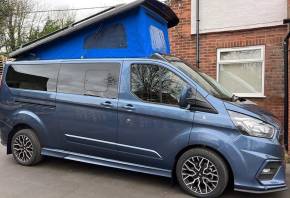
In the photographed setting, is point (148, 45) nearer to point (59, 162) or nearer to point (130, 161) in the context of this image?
point (130, 161)

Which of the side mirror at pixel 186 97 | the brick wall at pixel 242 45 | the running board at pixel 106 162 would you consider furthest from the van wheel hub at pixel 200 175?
the brick wall at pixel 242 45

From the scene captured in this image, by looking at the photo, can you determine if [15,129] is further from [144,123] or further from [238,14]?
[238,14]

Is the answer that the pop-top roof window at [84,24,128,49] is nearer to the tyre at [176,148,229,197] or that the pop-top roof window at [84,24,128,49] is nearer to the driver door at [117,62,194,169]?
the driver door at [117,62,194,169]

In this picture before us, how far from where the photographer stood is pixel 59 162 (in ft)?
23.4

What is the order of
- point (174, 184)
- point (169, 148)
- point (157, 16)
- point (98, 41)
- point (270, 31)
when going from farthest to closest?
point (270, 31) < point (157, 16) < point (98, 41) < point (174, 184) < point (169, 148)

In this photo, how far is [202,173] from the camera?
5.39 meters

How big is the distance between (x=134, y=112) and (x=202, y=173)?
131 centimetres

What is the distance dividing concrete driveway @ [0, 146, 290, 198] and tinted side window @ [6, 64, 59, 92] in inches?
54.3

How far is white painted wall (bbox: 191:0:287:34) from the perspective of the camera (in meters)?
8.62

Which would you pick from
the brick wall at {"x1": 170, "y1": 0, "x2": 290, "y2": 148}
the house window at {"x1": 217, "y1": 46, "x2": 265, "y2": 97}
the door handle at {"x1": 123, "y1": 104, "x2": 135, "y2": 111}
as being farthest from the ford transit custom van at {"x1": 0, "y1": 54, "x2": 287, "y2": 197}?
the house window at {"x1": 217, "y1": 46, "x2": 265, "y2": 97}

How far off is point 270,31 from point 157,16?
3064mm

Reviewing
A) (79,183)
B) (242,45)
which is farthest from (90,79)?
(242,45)

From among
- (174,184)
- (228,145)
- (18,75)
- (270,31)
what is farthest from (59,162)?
(270,31)

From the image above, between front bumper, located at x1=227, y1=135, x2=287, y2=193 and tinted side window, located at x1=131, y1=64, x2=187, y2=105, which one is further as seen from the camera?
tinted side window, located at x1=131, y1=64, x2=187, y2=105
